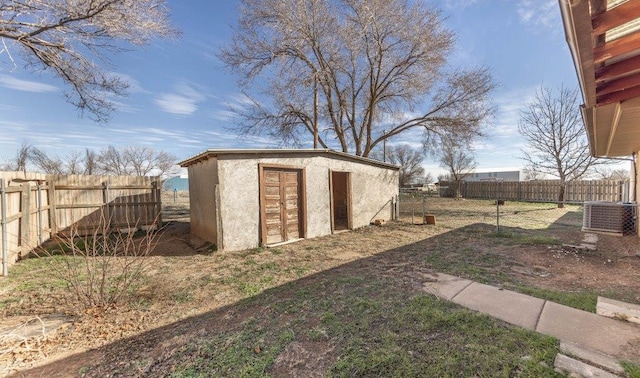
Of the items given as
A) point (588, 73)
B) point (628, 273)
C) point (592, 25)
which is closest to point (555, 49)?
point (628, 273)

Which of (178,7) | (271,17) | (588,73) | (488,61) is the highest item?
(271,17)

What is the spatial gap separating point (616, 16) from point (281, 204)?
630cm

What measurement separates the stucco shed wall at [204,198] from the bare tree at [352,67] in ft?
24.7

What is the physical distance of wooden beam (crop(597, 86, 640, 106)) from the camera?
2.70 m

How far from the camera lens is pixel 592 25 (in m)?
1.55

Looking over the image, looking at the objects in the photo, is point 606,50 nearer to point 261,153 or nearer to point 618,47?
point 618,47

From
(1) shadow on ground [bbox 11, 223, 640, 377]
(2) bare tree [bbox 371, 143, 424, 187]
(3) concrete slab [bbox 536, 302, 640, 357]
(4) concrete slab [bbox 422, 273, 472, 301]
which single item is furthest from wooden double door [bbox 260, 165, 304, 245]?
(2) bare tree [bbox 371, 143, 424, 187]

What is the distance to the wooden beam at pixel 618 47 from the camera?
1770mm

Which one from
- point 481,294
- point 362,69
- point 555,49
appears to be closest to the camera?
point 481,294

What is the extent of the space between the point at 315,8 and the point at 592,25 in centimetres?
1207

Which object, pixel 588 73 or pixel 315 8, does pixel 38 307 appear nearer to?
pixel 588 73

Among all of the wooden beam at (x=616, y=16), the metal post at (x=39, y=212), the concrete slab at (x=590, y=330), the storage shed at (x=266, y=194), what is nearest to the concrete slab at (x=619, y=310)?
the concrete slab at (x=590, y=330)

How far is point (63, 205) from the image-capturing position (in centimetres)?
721

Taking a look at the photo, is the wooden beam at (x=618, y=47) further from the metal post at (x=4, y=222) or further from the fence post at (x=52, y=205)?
the fence post at (x=52, y=205)
